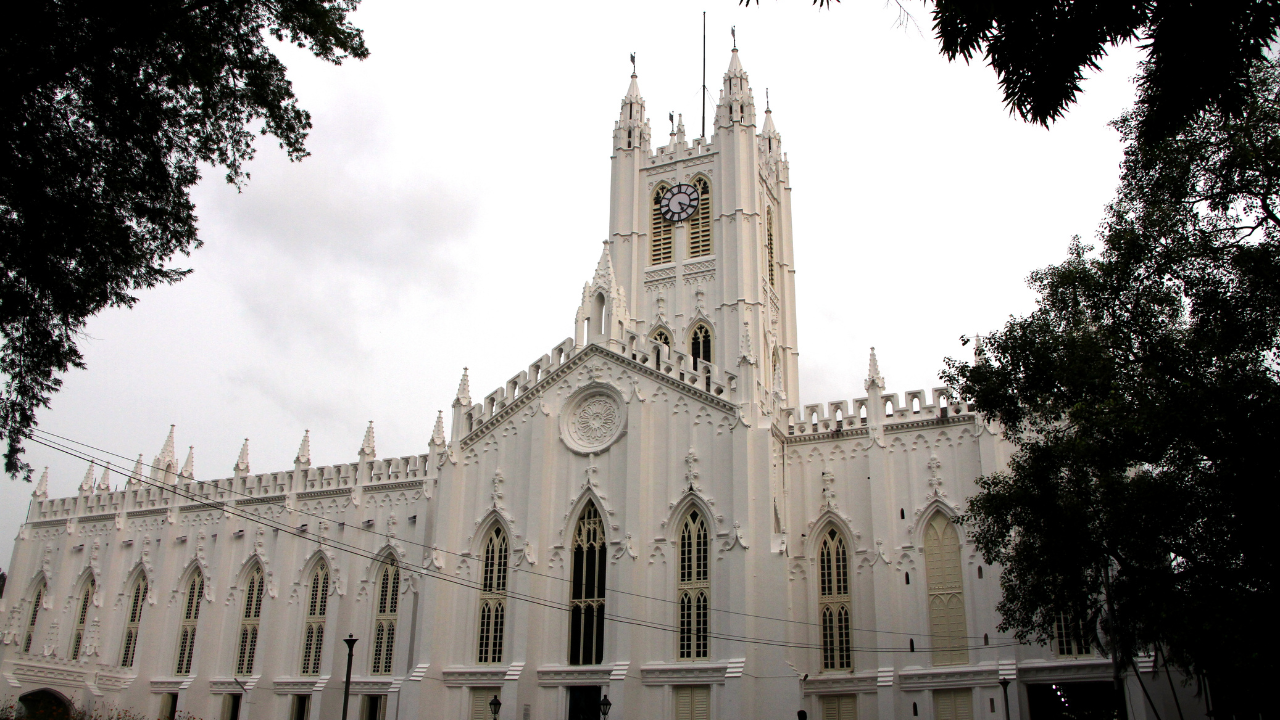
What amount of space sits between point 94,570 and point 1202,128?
57408mm

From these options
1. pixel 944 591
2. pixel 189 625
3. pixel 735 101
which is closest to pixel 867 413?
pixel 944 591

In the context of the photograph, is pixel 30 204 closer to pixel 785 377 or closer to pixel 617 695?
pixel 617 695

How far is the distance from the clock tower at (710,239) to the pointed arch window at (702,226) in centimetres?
5

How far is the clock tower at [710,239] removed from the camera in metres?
50.4

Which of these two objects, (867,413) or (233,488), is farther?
(233,488)

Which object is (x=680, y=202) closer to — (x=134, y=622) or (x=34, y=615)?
(x=134, y=622)

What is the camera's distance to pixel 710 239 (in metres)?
52.6

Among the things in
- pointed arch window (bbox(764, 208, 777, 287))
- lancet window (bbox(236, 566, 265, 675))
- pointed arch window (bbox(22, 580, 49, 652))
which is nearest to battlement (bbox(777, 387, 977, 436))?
pointed arch window (bbox(764, 208, 777, 287))

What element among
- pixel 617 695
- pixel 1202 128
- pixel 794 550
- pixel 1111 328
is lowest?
pixel 617 695

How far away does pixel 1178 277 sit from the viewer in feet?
68.6

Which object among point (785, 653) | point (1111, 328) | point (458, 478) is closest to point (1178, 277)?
point (1111, 328)

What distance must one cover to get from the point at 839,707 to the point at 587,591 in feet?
34.6

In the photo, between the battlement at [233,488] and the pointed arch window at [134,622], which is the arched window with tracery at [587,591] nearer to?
the battlement at [233,488]

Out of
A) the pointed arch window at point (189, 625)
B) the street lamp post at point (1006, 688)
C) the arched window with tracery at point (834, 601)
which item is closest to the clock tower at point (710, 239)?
the arched window with tracery at point (834, 601)
